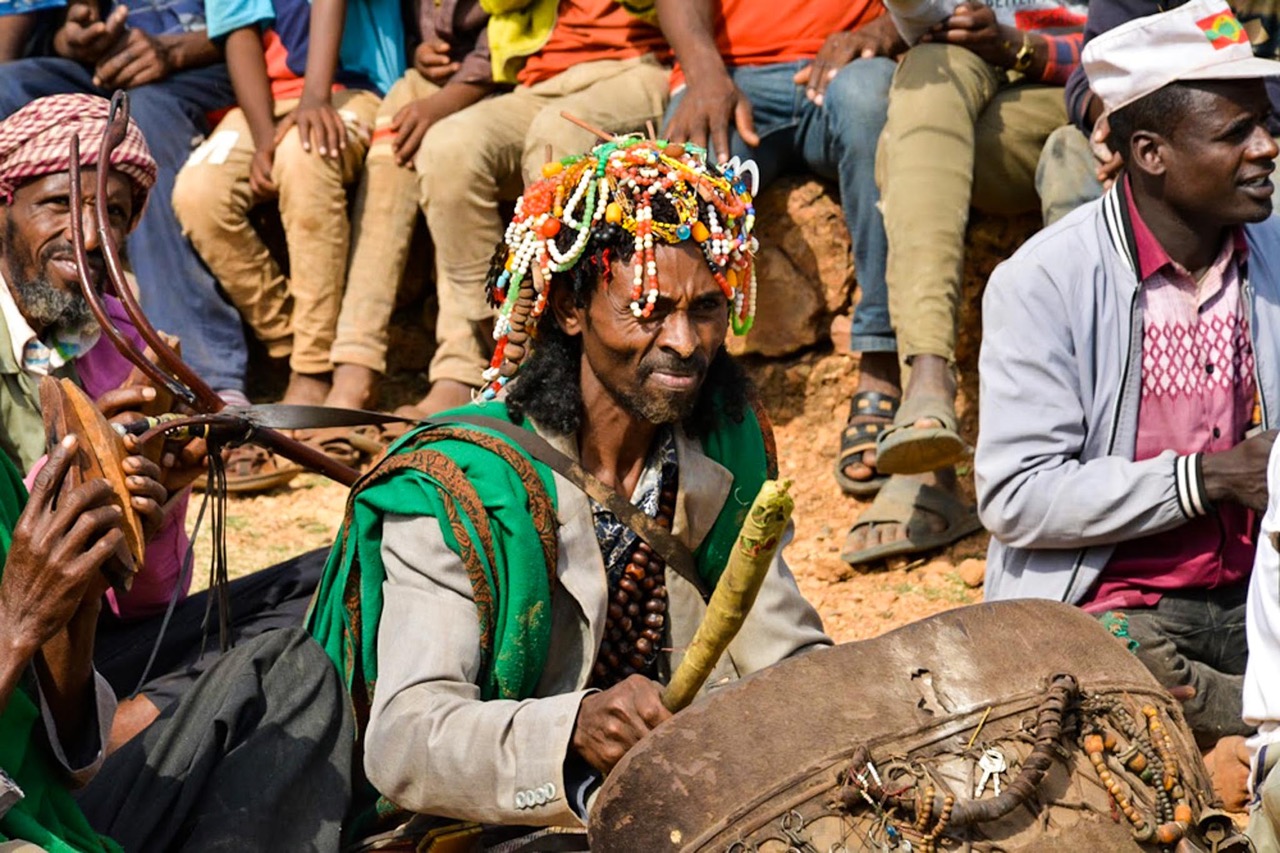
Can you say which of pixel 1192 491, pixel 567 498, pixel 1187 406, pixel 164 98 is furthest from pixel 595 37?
pixel 567 498

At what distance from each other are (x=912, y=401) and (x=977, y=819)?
3266mm

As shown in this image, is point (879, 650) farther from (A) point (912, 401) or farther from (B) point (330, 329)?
(B) point (330, 329)

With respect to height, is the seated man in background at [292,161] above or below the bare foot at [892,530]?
above

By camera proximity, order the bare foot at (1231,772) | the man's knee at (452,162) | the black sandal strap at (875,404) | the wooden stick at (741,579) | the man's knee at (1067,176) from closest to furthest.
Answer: the wooden stick at (741,579) < the bare foot at (1231,772) < the man's knee at (1067,176) < the black sandal strap at (875,404) < the man's knee at (452,162)

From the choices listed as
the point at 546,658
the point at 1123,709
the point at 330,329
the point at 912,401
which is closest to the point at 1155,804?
the point at 1123,709

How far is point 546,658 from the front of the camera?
3.83 metres

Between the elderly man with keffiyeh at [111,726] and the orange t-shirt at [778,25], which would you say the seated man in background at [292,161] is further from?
the elderly man with keffiyeh at [111,726]

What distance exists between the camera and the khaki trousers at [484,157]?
697 cm

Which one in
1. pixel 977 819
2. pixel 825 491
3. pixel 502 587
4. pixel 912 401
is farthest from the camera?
pixel 825 491

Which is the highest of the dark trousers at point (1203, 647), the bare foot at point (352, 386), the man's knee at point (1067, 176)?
the man's knee at point (1067, 176)

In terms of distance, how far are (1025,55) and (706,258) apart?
309 cm

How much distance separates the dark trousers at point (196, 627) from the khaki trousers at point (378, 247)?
2711mm

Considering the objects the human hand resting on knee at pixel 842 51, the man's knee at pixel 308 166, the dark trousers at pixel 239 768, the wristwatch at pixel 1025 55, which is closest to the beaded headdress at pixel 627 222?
the dark trousers at pixel 239 768

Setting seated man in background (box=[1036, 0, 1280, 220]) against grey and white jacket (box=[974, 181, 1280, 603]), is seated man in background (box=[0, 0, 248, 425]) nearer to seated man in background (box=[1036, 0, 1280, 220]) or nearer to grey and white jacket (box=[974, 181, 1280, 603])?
seated man in background (box=[1036, 0, 1280, 220])
